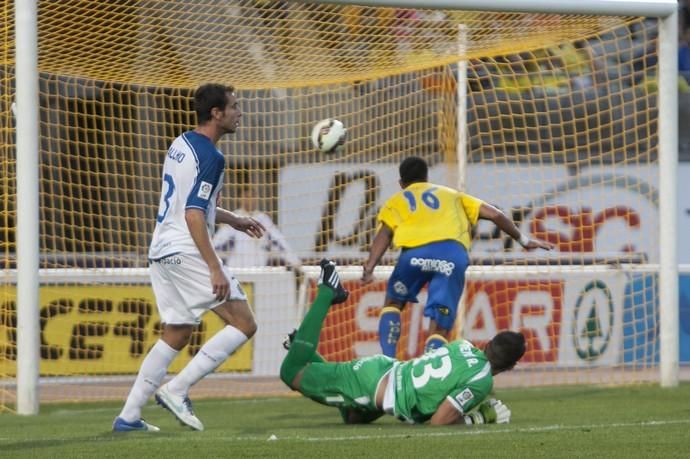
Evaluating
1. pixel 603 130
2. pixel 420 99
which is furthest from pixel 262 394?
pixel 603 130

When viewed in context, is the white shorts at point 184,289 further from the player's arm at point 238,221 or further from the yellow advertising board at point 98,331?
the yellow advertising board at point 98,331

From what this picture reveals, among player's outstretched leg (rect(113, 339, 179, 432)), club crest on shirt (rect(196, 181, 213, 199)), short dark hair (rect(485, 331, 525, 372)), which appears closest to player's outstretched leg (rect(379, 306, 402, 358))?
short dark hair (rect(485, 331, 525, 372))

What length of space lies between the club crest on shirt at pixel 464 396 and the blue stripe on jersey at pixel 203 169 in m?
1.68

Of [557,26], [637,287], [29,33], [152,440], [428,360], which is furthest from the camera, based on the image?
[637,287]

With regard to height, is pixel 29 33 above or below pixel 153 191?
above

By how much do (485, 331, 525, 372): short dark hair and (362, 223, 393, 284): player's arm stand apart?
2626 mm

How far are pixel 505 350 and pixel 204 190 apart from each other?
1808 mm

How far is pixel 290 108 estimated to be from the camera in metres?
12.9

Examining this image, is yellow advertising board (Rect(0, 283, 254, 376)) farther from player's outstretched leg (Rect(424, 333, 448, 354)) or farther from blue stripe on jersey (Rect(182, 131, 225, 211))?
blue stripe on jersey (Rect(182, 131, 225, 211))

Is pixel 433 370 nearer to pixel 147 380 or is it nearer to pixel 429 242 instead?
pixel 147 380

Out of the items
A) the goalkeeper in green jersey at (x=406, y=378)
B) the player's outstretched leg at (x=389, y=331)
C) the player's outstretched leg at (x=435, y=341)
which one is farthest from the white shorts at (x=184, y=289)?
the player's outstretched leg at (x=389, y=331)

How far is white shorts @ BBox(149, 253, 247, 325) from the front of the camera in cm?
741

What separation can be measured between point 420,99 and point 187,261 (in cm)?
556

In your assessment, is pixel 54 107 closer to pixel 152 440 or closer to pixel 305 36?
pixel 305 36
